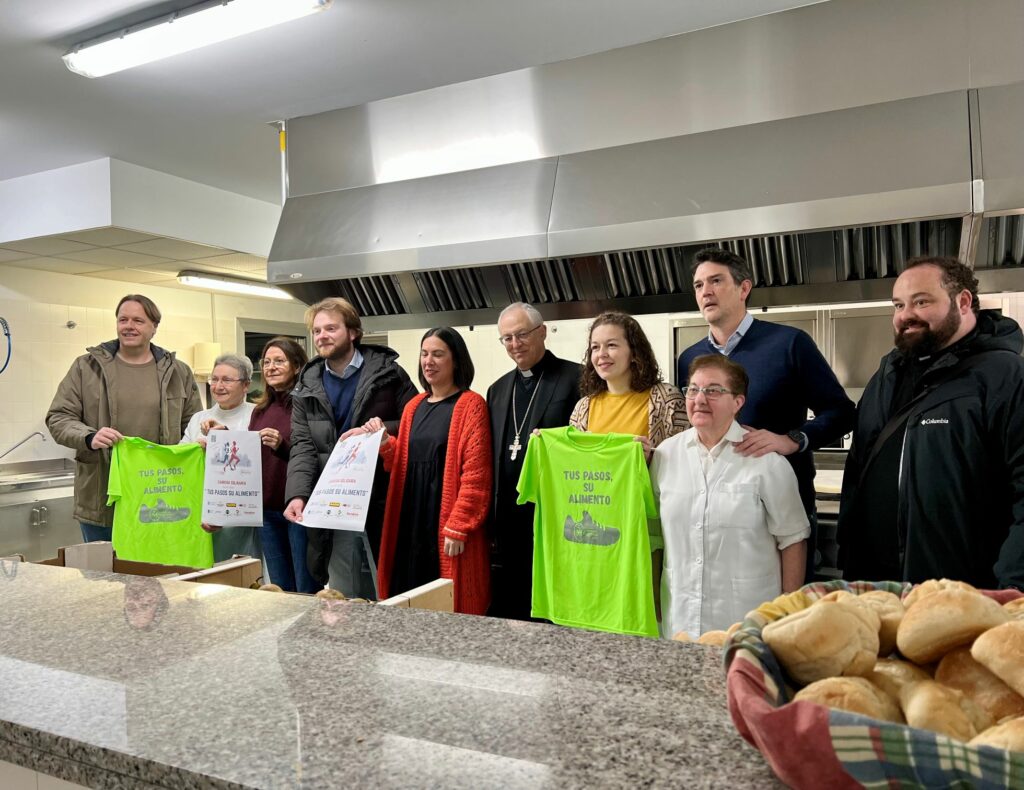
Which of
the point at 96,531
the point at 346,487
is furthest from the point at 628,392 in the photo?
the point at 96,531

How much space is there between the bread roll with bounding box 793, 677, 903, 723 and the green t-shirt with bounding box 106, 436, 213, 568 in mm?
3038

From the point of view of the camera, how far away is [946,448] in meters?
2.02

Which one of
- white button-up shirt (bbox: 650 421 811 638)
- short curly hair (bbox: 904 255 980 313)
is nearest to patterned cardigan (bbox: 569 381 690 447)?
white button-up shirt (bbox: 650 421 811 638)

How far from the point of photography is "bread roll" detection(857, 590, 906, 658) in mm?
754

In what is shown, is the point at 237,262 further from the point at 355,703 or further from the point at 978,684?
the point at 978,684

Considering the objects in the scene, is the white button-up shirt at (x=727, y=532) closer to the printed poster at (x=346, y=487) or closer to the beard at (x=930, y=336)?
the beard at (x=930, y=336)

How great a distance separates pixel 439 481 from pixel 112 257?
3850 millimetres

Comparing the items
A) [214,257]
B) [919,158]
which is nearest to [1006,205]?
[919,158]

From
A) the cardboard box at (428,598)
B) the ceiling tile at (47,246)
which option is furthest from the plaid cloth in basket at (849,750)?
the ceiling tile at (47,246)

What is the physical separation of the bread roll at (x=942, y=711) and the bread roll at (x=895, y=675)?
0.01m

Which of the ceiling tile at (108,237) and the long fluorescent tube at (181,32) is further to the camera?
the ceiling tile at (108,237)

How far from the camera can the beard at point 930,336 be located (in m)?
2.10

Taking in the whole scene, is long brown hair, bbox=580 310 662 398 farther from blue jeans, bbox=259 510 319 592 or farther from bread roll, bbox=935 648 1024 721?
bread roll, bbox=935 648 1024 721

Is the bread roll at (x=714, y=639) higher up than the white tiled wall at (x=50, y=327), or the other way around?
the white tiled wall at (x=50, y=327)
